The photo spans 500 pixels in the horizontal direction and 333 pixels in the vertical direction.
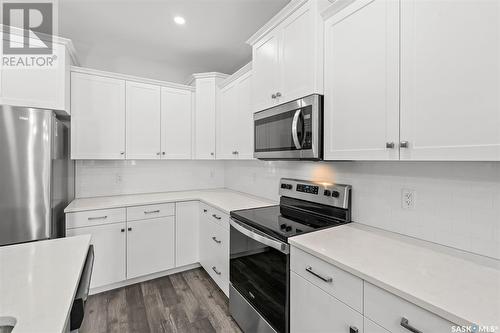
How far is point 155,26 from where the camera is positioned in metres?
2.34

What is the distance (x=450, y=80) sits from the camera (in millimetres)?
991

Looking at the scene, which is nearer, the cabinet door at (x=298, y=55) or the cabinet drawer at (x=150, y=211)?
the cabinet door at (x=298, y=55)

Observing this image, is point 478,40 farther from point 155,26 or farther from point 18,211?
point 18,211

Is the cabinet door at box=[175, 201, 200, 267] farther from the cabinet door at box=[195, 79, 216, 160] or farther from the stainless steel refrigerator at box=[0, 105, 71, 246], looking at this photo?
the stainless steel refrigerator at box=[0, 105, 71, 246]

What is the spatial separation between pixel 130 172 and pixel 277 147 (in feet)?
7.05

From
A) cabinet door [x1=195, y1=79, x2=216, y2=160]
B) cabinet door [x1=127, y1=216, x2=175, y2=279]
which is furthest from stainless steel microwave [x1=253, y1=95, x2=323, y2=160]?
cabinet door [x1=127, y1=216, x2=175, y2=279]

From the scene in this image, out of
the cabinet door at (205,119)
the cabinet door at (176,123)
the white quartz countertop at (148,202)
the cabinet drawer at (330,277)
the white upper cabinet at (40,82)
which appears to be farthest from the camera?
the cabinet door at (205,119)

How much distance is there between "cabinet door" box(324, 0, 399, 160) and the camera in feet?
3.93

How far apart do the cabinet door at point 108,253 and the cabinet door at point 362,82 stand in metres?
2.24

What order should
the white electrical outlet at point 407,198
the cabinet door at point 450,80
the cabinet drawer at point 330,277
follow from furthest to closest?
1. the white electrical outlet at point 407,198
2. the cabinet drawer at point 330,277
3. the cabinet door at point 450,80

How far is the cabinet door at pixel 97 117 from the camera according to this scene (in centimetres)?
250

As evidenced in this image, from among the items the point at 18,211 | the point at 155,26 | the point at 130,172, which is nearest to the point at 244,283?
the point at 18,211

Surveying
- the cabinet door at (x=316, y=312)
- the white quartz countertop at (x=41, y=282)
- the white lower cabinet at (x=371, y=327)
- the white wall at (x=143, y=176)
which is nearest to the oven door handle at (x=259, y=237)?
the cabinet door at (x=316, y=312)

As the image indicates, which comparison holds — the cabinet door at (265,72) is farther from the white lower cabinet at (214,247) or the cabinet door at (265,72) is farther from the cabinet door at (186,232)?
the cabinet door at (186,232)
